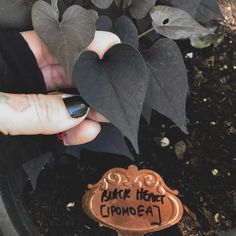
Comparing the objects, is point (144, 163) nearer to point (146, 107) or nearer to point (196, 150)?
point (196, 150)

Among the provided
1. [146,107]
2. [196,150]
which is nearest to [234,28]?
[196,150]

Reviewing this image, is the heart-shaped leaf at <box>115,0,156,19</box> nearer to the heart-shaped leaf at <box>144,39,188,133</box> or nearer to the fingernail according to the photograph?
the heart-shaped leaf at <box>144,39,188,133</box>

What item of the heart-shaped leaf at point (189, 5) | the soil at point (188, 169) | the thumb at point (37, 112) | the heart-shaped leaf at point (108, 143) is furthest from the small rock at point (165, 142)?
the thumb at point (37, 112)

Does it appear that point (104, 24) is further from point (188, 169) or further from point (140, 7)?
point (188, 169)

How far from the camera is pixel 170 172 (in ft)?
3.22

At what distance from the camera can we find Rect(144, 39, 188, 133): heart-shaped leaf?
715 millimetres

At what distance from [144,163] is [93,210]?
18 cm

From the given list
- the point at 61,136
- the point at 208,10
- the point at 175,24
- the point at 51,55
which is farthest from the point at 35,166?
the point at 208,10

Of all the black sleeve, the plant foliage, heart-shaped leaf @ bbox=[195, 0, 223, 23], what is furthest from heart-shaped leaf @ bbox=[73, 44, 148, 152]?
heart-shaped leaf @ bbox=[195, 0, 223, 23]

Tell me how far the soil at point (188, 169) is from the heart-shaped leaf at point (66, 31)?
370 millimetres

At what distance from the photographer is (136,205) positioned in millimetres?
848

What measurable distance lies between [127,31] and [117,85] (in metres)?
0.18

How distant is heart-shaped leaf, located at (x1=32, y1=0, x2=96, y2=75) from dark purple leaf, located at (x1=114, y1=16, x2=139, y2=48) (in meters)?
0.11

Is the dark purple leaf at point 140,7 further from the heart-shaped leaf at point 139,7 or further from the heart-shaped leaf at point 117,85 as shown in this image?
the heart-shaped leaf at point 117,85
